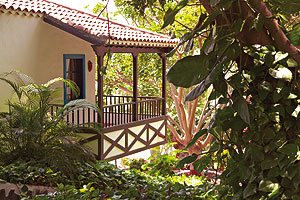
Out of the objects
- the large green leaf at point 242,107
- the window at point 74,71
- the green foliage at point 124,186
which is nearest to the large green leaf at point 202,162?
the large green leaf at point 242,107

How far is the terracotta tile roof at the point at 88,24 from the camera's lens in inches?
388

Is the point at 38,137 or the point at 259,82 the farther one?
the point at 38,137

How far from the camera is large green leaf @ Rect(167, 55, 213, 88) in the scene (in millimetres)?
1354

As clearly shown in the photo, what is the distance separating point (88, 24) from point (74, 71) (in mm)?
1459

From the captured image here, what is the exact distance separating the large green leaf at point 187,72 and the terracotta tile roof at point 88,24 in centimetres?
835

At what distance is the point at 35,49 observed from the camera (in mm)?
10820

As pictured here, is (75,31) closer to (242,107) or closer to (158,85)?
(158,85)

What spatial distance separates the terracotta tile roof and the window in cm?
104

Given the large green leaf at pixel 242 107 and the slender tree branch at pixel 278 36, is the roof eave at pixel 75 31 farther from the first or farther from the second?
the large green leaf at pixel 242 107

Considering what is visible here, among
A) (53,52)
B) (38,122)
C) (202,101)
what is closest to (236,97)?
(38,122)

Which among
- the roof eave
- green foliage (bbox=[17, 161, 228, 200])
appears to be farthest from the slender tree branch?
the roof eave

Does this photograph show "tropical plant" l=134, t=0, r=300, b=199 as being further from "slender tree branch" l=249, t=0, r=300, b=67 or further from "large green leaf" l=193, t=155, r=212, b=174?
"large green leaf" l=193, t=155, r=212, b=174

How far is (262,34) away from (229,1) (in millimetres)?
233

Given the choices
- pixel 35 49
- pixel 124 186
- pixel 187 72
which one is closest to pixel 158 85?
pixel 35 49
